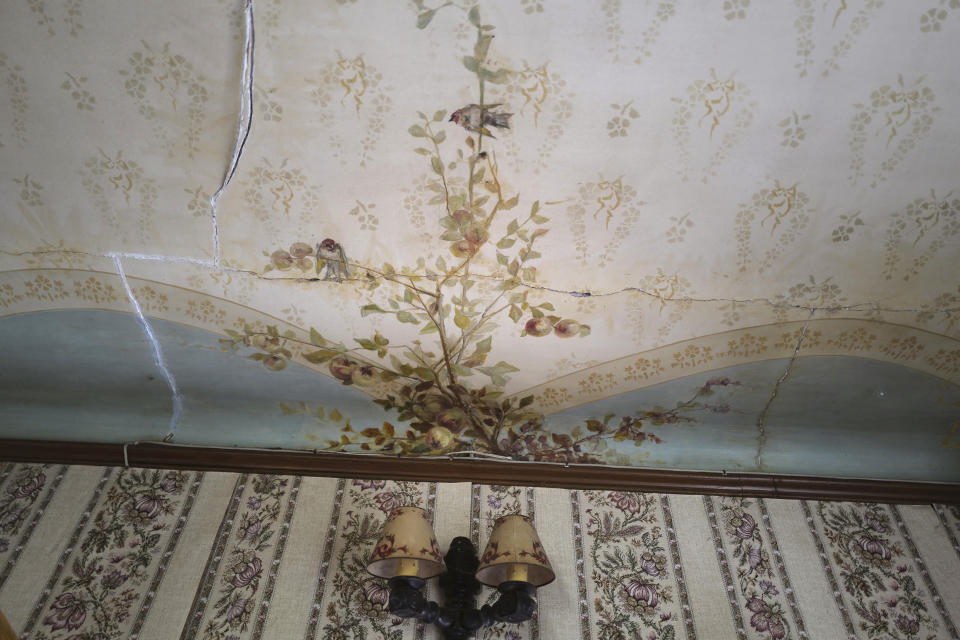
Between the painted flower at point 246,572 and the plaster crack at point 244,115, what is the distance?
2.69 feet

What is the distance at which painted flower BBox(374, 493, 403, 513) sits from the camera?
76.5 inches

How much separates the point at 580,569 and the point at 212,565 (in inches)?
37.7

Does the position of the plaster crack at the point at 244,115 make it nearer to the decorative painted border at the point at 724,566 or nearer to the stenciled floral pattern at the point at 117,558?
the stenciled floral pattern at the point at 117,558

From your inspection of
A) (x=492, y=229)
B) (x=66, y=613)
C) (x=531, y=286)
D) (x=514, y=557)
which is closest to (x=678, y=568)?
(x=514, y=557)

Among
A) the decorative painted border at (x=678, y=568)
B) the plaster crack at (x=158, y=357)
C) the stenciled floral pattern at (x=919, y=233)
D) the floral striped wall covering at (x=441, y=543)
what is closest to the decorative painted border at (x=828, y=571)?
the floral striped wall covering at (x=441, y=543)

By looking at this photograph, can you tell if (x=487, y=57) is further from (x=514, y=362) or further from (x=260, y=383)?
(x=260, y=383)

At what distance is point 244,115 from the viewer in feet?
5.19

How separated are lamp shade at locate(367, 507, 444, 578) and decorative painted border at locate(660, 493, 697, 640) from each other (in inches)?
24.6

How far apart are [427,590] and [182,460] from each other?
0.80 m

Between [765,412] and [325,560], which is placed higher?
[765,412]

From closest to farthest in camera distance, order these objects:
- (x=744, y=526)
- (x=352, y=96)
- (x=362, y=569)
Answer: (x=352, y=96) → (x=362, y=569) → (x=744, y=526)

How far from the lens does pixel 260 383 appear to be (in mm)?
2084

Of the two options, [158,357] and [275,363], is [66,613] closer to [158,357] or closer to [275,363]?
[158,357]

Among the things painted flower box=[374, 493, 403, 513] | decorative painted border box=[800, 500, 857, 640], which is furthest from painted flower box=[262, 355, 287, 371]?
decorative painted border box=[800, 500, 857, 640]
